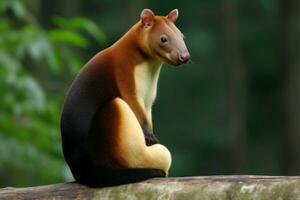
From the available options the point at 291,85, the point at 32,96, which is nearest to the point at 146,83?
the point at 32,96

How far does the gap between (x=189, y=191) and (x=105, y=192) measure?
68 centimetres

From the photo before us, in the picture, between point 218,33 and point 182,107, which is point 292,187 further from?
point 182,107

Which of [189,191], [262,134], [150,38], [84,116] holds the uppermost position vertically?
[150,38]

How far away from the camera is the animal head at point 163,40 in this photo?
7.72m

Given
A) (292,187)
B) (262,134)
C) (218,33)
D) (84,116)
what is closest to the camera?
(292,187)

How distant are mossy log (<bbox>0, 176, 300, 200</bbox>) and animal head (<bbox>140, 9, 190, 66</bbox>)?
0.94 metres

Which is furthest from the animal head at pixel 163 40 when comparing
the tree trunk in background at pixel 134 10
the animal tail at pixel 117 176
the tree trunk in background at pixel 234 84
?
the tree trunk in background at pixel 234 84

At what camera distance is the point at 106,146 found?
7.61 m

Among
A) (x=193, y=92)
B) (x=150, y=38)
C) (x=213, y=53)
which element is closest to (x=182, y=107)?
(x=193, y=92)

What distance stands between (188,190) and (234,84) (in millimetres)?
22541

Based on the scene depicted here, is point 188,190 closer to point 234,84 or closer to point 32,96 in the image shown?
point 32,96

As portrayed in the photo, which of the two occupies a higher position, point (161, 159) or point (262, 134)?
point (161, 159)

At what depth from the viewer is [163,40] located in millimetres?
7863

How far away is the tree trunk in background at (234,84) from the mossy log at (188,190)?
21.3 metres
